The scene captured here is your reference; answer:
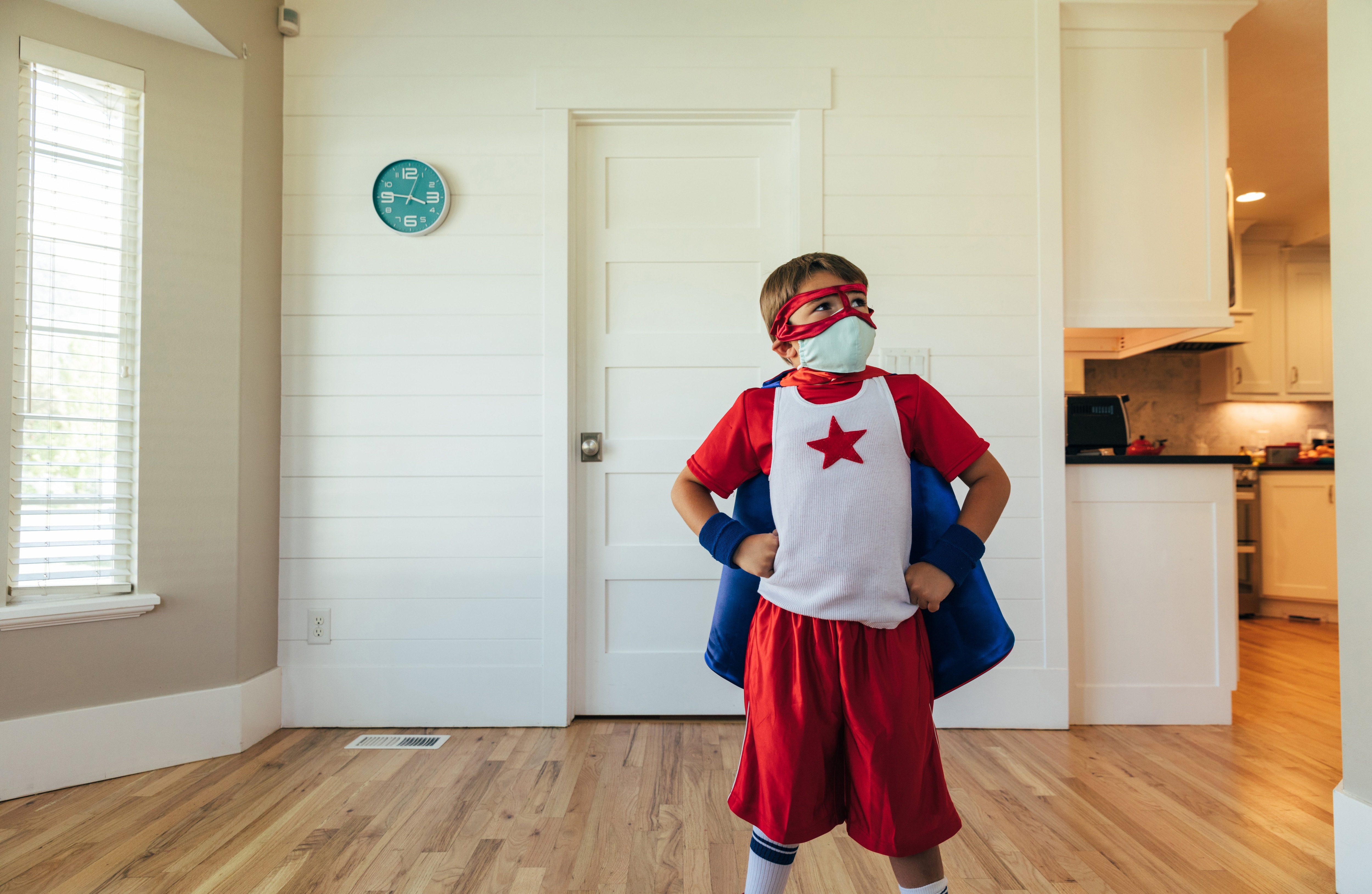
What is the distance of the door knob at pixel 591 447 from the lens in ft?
7.89

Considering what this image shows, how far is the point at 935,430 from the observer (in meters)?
1.04

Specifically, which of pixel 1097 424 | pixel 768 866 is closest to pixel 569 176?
pixel 1097 424

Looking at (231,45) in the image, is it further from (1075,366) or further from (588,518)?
(1075,366)

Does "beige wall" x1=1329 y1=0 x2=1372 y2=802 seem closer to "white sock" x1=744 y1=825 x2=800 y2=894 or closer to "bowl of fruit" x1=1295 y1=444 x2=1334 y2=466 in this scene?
"white sock" x1=744 y1=825 x2=800 y2=894

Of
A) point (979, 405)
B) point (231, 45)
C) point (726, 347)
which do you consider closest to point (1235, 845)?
point (979, 405)

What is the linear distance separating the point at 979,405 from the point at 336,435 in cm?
215

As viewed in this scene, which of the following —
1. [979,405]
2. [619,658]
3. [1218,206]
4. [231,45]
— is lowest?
[619,658]

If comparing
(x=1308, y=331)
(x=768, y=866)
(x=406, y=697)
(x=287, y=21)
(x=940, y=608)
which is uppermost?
(x=287, y=21)

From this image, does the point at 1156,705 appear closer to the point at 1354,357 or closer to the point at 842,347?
the point at 1354,357

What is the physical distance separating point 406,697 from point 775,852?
67.6 inches

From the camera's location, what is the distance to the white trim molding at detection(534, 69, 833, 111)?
2.34 m

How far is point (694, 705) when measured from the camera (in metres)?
2.38

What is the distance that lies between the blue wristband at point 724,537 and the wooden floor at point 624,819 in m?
0.81

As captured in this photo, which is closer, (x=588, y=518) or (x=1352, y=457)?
(x=1352, y=457)
